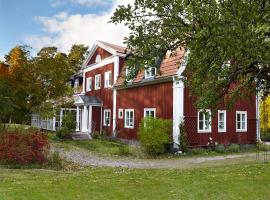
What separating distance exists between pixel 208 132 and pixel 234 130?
2781 millimetres

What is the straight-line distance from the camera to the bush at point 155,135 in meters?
21.1

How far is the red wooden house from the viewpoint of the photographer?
74.1 feet

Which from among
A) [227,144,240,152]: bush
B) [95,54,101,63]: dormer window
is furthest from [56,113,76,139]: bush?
[227,144,240,152]: bush

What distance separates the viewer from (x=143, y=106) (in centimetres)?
2597

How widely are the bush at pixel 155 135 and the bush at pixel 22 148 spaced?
702 centimetres

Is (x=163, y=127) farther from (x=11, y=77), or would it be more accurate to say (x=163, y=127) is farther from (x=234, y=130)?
(x=11, y=77)

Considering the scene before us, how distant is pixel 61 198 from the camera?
8.30 metres

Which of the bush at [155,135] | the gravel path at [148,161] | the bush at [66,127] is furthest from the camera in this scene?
the bush at [66,127]

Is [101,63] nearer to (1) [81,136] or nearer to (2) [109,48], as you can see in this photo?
(2) [109,48]

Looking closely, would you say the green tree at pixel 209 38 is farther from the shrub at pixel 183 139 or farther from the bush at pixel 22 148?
the shrub at pixel 183 139

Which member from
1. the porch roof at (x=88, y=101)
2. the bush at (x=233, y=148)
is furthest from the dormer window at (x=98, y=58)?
the bush at (x=233, y=148)

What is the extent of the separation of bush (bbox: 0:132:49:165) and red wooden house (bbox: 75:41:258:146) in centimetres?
575

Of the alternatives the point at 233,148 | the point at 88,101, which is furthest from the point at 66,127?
the point at 233,148

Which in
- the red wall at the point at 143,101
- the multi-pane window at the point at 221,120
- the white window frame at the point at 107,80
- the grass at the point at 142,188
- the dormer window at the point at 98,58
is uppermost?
the dormer window at the point at 98,58
